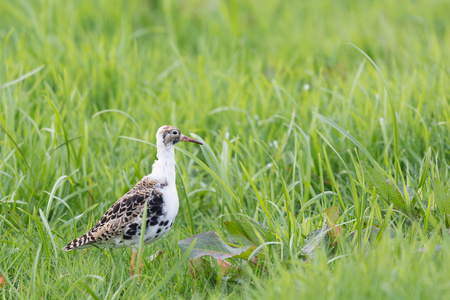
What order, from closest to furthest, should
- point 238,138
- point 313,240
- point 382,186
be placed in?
point 313,240 → point 382,186 → point 238,138

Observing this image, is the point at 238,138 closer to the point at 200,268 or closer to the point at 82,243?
the point at 200,268

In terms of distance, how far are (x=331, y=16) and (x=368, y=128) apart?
429 centimetres

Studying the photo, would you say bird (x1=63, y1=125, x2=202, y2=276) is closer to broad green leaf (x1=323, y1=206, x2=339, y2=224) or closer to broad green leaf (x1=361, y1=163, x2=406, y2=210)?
broad green leaf (x1=323, y1=206, x2=339, y2=224)

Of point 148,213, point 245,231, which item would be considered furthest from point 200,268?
point 148,213

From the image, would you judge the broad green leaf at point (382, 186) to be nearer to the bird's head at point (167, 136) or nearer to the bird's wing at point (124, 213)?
the bird's head at point (167, 136)

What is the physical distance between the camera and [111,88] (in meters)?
6.52

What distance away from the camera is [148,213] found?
3699mm

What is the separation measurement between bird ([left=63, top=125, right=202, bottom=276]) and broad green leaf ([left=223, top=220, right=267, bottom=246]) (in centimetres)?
44

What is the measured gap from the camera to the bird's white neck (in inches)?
154

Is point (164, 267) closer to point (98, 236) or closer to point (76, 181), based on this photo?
point (98, 236)

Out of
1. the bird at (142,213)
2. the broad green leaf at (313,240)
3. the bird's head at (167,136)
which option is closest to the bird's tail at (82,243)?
the bird at (142,213)

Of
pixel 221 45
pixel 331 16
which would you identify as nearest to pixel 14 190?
pixel 221 45

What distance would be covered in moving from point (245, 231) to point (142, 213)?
738mm

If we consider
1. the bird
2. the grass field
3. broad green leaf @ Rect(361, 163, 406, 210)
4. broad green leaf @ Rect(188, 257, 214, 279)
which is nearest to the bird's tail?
the bird
